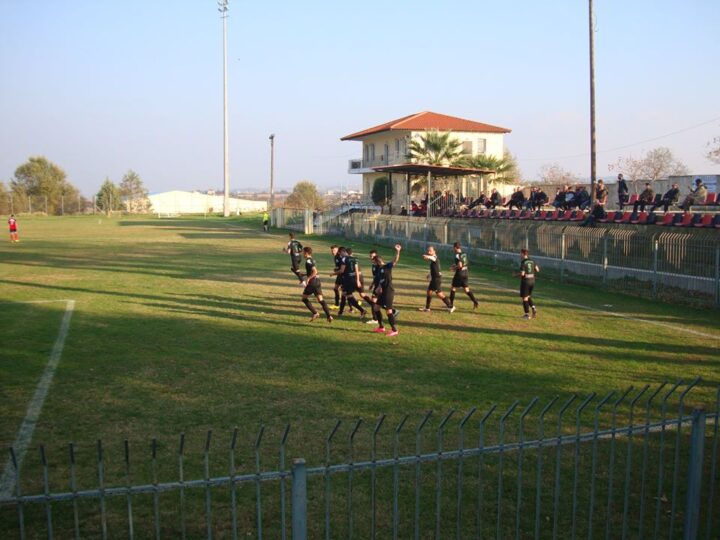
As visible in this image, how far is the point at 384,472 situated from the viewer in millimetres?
7188

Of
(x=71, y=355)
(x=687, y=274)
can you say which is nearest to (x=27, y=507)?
(x=71, y=355)

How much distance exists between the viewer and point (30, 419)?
859 centimetres

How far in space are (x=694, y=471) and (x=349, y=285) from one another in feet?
35.5

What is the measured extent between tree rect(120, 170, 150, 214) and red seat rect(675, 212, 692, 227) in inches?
3668

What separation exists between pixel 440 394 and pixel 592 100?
21.0m

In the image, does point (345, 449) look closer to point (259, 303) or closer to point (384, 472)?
point (384, 472)

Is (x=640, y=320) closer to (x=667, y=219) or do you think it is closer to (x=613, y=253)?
(x=613, y=253)

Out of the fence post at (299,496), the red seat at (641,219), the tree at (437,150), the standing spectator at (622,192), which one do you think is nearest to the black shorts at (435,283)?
the red seat at (641,219)

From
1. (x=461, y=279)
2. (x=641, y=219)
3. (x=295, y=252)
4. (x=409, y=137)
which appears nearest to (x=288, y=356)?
(x=461, y=279)

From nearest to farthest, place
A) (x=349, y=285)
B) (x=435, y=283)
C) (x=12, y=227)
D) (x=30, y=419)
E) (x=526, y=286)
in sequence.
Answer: (x=30, y=419), (x=349, y=285), (x=526, y=286), (x=435, y=283), (x=12, y=227)

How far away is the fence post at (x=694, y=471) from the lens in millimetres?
4750

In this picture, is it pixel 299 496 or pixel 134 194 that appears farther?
pixel 134 194

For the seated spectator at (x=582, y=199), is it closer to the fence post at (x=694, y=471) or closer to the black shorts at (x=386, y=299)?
the black shorts at (x=386, y=299)

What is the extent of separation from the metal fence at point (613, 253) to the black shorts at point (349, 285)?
10064 millimetres
